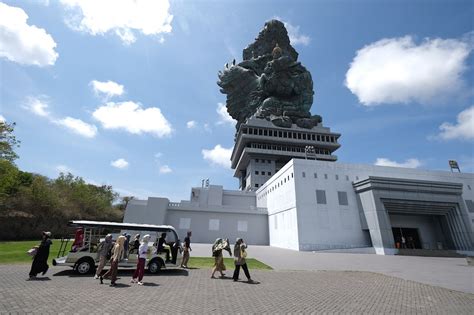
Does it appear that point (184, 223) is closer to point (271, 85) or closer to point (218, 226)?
point (218, 226)

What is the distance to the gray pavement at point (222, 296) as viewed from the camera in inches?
236

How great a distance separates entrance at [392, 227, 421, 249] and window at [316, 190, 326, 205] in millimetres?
10044

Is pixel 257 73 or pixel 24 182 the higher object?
pixel 257 73

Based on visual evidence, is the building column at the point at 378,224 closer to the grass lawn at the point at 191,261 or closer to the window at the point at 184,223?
the grass lawn at the point at 191,261

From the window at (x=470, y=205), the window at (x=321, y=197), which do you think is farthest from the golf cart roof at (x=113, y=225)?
the window at (x=470, y=205)

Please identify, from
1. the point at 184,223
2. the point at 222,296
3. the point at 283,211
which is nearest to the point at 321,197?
the point at 283,211

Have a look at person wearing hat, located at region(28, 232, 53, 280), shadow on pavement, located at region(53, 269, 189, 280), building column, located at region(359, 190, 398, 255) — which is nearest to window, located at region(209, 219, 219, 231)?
building column, located at region(359, 190, 398, 255)

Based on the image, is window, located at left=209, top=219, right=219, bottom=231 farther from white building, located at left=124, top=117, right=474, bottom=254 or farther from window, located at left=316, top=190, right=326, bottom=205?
window, located at left=316, top=190, right=326, bottom=205

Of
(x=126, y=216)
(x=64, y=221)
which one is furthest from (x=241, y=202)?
(x=64, y=221)

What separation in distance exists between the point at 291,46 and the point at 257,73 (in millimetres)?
23375

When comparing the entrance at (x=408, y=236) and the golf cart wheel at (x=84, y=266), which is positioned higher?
the entrance at (x=408, y=236)

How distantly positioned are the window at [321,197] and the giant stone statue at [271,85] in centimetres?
4831

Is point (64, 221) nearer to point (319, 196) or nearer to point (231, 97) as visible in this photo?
point (319, 196)

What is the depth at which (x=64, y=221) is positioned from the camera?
37656 mm
